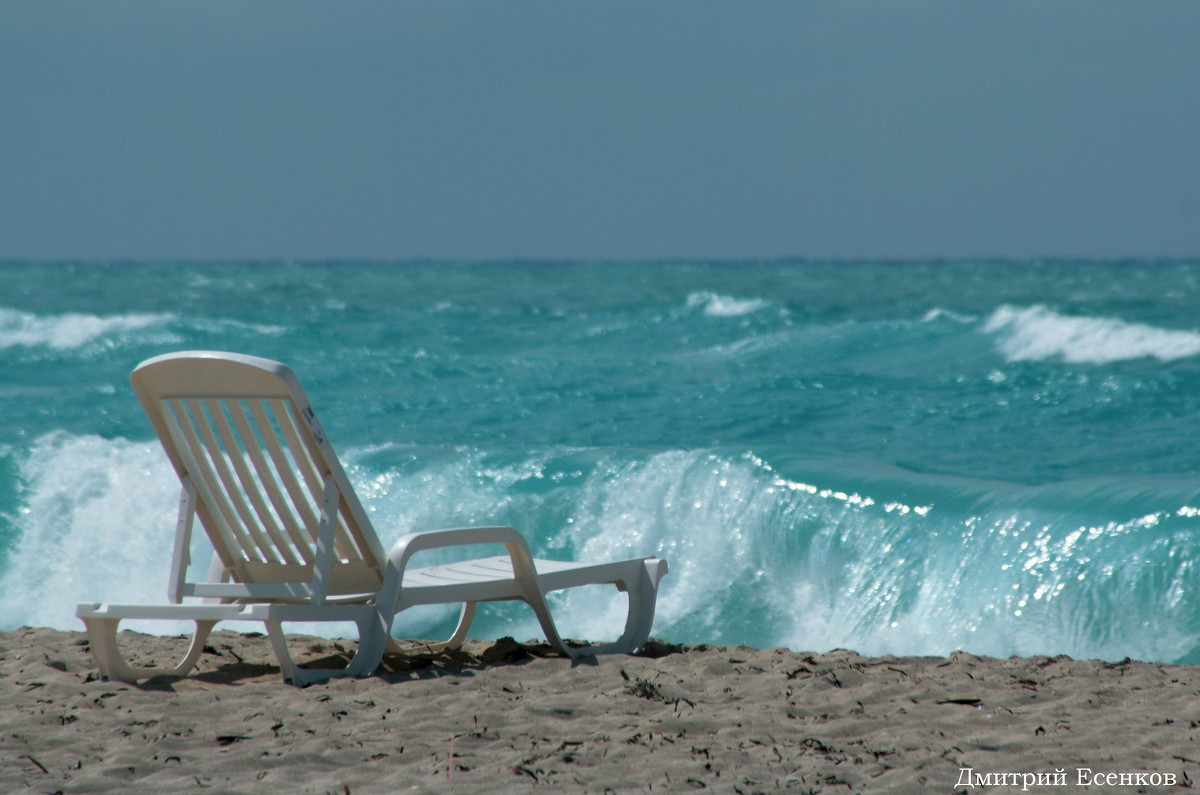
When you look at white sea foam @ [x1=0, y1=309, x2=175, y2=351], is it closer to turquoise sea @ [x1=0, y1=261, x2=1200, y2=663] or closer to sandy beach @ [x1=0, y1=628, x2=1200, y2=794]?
turquoise sea @ [x1=0, y1=261, x2=1200, y2=663]

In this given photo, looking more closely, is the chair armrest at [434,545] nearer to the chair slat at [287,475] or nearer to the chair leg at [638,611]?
the chair slat at [287,475]

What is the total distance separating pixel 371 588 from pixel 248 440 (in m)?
0.70

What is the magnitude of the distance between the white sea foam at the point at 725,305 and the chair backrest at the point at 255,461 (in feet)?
61.4

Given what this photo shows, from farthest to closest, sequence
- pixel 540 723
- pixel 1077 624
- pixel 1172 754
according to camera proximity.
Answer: pixel 1077 624 → pixel 540 723 → pixel 1172 754

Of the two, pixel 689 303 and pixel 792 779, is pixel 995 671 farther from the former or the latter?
pixel 689 303

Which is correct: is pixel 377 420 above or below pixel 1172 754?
below

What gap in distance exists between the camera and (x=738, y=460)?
855 centimetres

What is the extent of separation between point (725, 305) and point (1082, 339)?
287 inches

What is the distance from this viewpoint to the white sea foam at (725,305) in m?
23.3

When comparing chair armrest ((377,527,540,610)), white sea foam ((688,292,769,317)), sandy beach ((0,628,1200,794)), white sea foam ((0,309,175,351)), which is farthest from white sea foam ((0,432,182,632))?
white sea foam ((688,292,769,317))

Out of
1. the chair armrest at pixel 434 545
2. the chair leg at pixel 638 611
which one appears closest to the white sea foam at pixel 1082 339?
the chair leg at pixel 638 611

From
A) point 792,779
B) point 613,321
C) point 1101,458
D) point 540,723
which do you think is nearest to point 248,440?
point 540,723

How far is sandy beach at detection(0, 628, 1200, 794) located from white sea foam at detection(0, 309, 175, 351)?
16006 millimetres

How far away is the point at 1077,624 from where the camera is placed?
6688 millimetres
